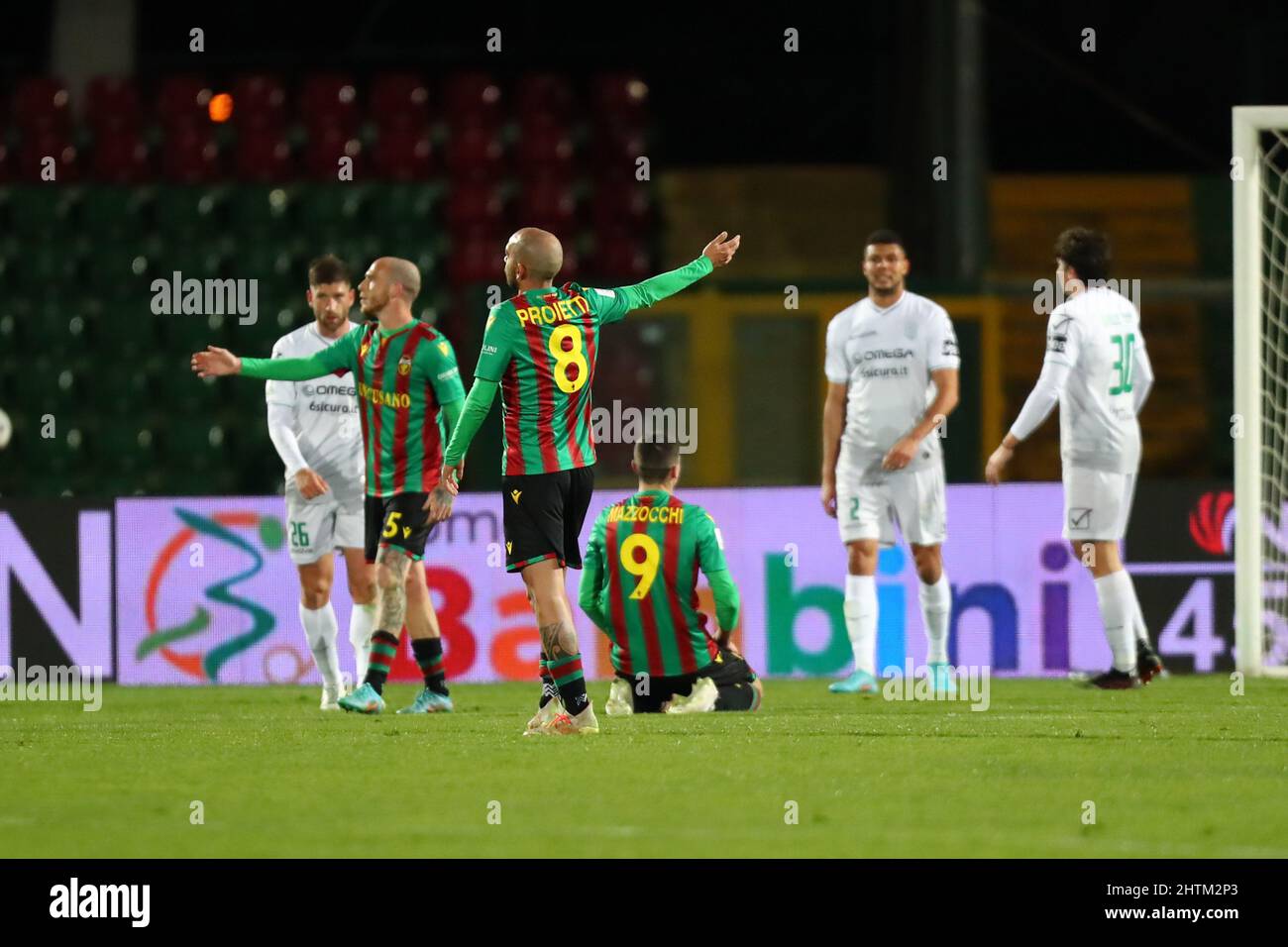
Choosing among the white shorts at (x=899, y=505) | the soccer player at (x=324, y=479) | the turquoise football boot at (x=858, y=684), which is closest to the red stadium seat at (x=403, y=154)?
the soccer player at (x=324, y=479)

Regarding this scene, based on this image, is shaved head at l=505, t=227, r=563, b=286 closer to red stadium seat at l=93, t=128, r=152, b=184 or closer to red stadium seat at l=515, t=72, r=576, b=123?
red stadium seat at l=515, t=72, r=576, b=123

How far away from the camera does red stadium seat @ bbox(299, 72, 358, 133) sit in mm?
15109

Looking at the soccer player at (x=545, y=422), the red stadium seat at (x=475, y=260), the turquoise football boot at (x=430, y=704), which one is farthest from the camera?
the red stadium seat at (x=475, y=260)

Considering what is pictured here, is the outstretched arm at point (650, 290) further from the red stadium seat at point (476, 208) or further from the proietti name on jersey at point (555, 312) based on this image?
the red stadium seat at point (476, 208)

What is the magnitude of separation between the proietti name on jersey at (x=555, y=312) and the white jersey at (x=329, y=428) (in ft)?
7.90

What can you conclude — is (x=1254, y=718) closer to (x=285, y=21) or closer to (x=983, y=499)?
(x=983, y=499)

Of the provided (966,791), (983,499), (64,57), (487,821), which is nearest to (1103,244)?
(983,499)

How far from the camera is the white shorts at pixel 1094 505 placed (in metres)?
9.35

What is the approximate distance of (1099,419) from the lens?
9.41 metres

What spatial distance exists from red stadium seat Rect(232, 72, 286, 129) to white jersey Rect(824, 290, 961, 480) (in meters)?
6.50

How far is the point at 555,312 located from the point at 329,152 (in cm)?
819

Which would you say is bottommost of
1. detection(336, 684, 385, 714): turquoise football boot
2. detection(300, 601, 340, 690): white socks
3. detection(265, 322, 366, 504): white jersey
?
detection(336, 684, 385, 714): turquoise football boot

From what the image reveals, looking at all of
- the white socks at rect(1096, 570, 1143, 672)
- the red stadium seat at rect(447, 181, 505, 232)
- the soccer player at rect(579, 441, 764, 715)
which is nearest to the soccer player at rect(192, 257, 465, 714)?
the soccer player at rect(579, 441, 764, 715)

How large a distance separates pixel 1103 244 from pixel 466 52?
9.39 meters
